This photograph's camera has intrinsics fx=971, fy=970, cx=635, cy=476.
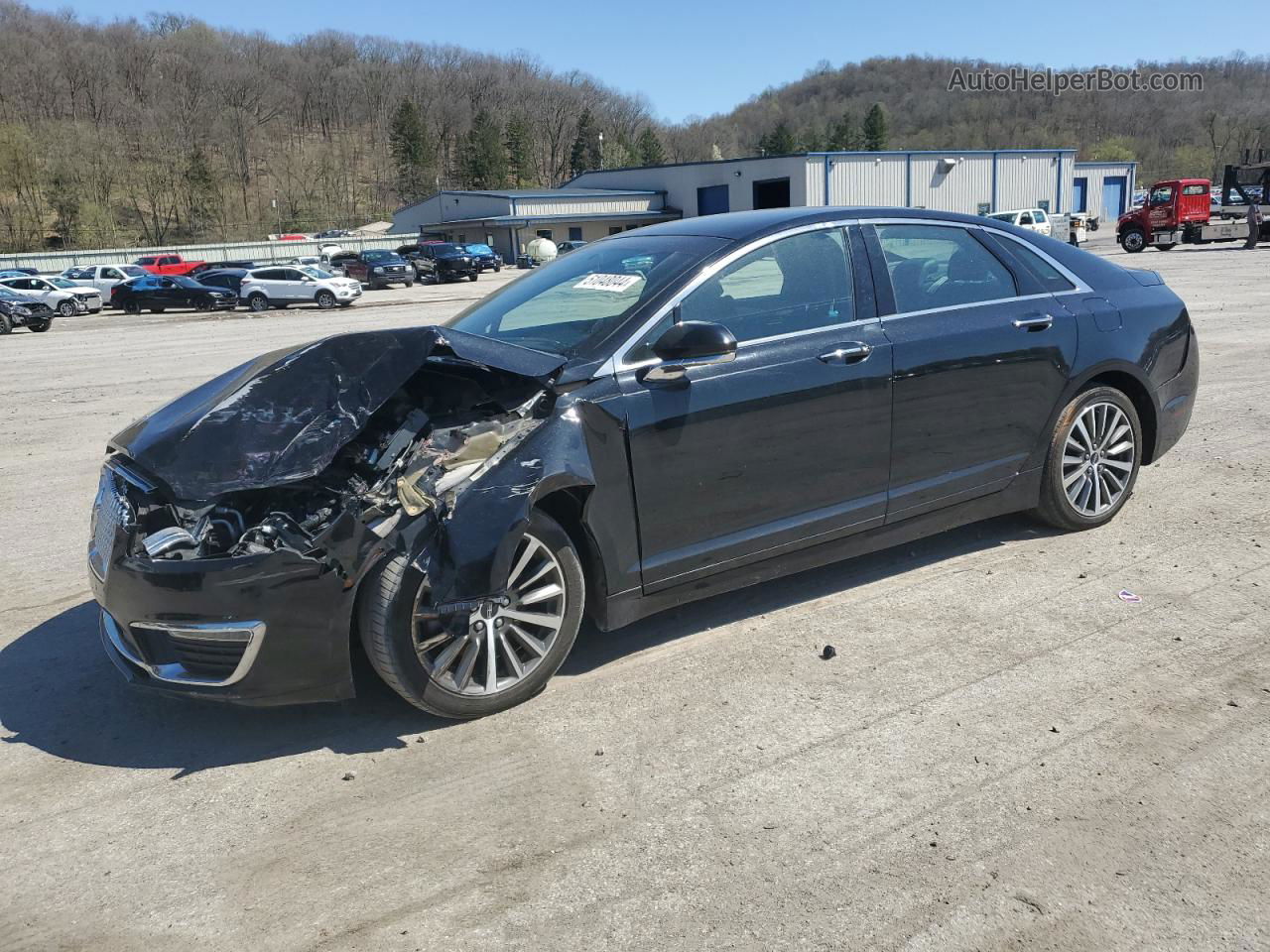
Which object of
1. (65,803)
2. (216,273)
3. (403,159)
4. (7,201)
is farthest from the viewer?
(403,159)

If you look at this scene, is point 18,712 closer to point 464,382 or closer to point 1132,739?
point 464,382

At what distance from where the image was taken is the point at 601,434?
145 inches

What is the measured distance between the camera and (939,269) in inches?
186

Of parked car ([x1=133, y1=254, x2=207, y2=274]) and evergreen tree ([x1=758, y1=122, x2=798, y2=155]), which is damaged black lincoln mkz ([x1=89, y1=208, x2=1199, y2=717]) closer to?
parked car ([x1=133, y1=254, x2=207, y2=274])

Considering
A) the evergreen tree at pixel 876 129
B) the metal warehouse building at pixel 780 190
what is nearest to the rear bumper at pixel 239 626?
the metal warehouse building at pixel 780 190

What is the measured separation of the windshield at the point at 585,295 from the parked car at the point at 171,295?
31.9m

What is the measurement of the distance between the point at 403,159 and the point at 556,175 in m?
35.3

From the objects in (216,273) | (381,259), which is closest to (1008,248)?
(216,273)

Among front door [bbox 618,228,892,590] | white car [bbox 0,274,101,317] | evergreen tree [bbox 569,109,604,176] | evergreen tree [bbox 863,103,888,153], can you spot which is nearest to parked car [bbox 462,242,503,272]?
white car [bbox 0,274,101,317]

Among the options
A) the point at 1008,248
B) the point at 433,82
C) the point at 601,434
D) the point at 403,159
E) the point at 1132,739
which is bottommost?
the point at 1132,739

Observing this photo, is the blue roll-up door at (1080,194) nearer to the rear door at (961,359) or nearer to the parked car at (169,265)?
the parked car at (169,265)

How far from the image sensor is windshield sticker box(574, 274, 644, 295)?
13.8 ft

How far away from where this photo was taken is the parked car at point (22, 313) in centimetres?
2588

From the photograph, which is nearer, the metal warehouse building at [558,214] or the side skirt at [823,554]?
the side skirt at [823,554]
